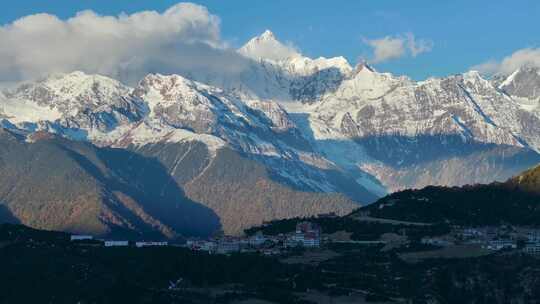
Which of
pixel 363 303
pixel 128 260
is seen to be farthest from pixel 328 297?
pixel 128 260

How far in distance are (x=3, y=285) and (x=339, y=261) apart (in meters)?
49.7

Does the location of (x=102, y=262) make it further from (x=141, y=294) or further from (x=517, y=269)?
(x=517, y=269)

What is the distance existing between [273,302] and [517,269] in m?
39.2

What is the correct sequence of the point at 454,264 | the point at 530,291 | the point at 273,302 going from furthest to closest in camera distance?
the point at 454,264
the point at 530,291
the point at 273,302

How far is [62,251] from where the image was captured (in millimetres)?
199875

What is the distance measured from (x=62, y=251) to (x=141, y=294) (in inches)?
1422

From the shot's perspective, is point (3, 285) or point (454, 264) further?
point (454, 264)

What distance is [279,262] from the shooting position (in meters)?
194

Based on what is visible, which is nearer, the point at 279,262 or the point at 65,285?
the point at 65,285

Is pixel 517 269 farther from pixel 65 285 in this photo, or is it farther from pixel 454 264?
pixel 65 285

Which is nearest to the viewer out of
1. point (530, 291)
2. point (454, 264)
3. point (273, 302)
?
point (273, 302)

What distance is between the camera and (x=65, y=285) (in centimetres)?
17550

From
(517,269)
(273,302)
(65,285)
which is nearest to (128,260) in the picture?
(65,285)

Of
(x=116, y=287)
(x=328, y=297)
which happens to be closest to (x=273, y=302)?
(x=328, y=297)
